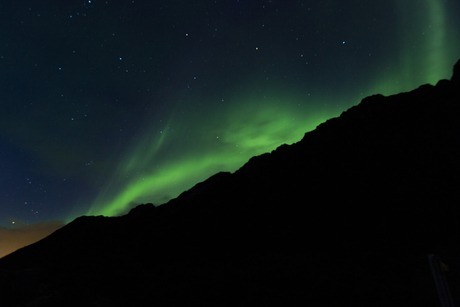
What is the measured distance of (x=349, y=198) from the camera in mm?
34312

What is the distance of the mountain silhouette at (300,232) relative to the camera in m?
14.5

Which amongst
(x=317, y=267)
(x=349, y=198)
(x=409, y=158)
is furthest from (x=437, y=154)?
(x=317, y=267)

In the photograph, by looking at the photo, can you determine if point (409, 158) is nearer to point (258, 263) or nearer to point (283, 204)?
point (283, 204)

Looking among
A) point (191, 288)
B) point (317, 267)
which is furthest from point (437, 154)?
point (191, 288)

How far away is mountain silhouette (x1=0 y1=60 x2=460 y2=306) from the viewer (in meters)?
14.5

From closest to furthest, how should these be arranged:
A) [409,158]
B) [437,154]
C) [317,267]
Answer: [317,267]
[437,154]
[409,158]

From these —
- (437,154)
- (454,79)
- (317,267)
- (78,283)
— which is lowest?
(317,267)

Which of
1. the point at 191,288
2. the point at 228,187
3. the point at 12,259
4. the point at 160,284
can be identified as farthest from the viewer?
the point at 228,187

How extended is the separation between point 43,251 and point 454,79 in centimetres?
7096

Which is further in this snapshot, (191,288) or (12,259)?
(12,259)

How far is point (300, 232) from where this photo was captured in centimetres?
3203

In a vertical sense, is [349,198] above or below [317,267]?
above

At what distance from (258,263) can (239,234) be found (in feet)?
42.9

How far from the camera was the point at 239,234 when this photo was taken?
34344 mm
